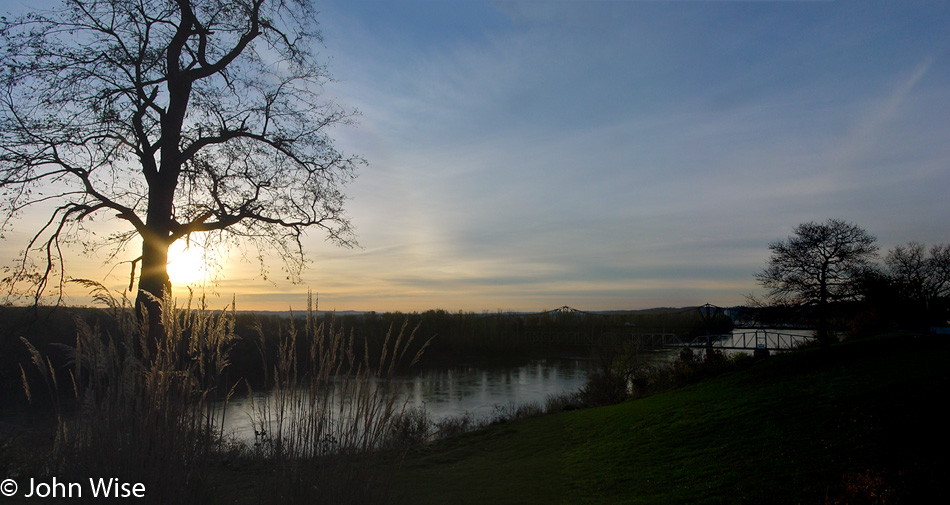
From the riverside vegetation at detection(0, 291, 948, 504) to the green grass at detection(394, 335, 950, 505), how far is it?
4 centimetres

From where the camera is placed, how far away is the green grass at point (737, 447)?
5.98 metres

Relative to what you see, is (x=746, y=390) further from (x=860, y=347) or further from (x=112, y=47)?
(x=112, y=47)

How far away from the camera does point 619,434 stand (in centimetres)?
1179

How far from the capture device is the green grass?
19.6 feet

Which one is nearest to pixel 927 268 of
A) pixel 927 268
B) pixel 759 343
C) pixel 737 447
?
pixel 927 268

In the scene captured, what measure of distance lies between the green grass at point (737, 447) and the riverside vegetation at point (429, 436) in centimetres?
4

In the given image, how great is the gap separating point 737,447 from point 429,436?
20.2ft

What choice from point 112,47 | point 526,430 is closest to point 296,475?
point 112,47

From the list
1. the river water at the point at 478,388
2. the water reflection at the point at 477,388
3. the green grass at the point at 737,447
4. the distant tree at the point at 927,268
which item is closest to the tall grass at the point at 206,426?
the green grass at the point at 737,447

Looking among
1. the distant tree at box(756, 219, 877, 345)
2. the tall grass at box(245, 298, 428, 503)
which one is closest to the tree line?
the distant tree at box(756, 219, 877, 345)

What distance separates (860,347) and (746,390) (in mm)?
6571

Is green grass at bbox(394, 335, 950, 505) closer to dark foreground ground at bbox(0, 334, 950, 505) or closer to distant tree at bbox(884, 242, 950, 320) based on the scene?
dark foreground ground at bbox(0, 334, 950, 505)

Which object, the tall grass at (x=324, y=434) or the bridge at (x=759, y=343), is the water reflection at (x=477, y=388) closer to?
the bridge at (x=759, y=343)

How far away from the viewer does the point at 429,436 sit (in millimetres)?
4133
